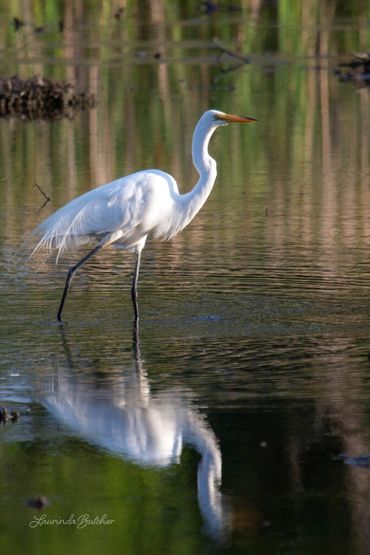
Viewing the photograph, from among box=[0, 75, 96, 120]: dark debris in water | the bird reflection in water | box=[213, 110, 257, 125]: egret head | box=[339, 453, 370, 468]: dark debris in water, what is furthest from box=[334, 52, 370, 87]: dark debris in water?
box=[339, 453, 370, 468]: dark debris in water

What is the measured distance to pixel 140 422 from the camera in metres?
6.61

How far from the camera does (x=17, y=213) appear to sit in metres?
13.4

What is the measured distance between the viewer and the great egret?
31.1 ft

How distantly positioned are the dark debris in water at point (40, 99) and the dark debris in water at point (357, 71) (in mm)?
4324

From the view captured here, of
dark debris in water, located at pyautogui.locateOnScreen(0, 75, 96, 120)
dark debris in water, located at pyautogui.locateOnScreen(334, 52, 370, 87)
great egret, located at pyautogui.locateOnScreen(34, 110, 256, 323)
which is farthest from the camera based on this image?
dark debris in water, located at pyautogui.locateOnScreen(334, 52, 370, 87)

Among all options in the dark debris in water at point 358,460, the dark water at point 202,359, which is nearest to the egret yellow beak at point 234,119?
the dark water at point 202,359

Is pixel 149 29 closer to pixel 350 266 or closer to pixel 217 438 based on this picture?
pixel 350 266

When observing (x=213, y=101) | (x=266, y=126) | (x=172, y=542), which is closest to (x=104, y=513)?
Result: (x=172, y=542)

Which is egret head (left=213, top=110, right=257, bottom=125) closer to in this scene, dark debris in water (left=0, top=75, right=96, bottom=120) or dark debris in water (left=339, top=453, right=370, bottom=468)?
dark debris in water (left=339, top=453, right=370, bottom=468)

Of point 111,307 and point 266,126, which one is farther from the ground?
point 266,126

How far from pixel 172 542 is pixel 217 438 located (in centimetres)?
119

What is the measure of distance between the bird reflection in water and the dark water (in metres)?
0.01

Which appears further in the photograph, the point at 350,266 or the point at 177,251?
the point at 177,251
